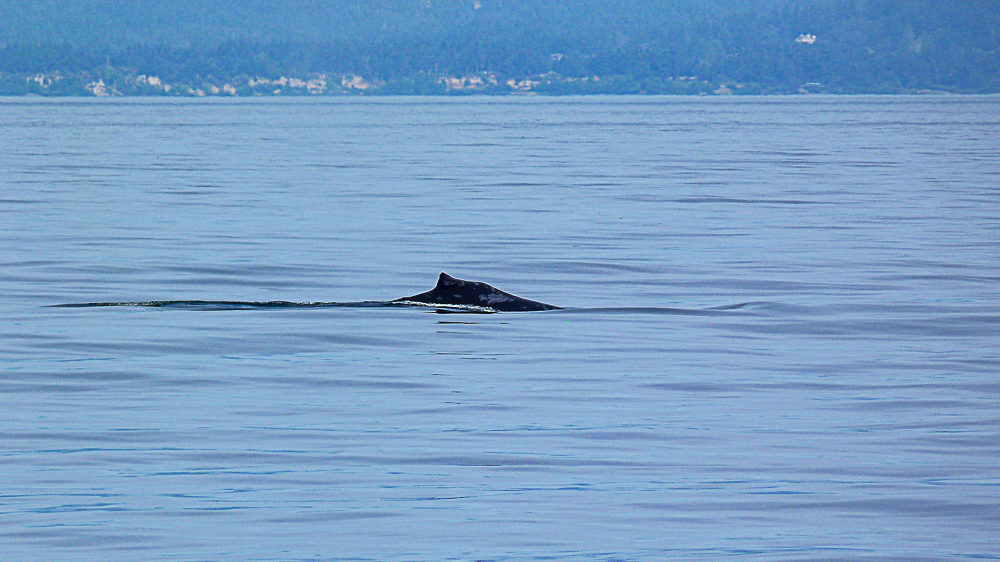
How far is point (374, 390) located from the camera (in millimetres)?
14406

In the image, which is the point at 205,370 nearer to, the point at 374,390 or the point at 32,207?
the point at 374,390

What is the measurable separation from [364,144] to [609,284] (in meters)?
63.3

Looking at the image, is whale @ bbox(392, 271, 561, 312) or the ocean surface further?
whale @ bbox(392, 271, 561, 312)

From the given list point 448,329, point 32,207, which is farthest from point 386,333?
point 32,207

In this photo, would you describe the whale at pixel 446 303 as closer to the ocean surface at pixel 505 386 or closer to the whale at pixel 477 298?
the whale at pixel 477 298

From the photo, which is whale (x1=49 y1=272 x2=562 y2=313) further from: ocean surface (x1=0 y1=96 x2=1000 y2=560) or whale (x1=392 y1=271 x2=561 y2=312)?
ocean surface (x1=0 y1=96 x2=1000 y2=560)

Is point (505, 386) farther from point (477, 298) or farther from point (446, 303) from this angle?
point (446, 303)

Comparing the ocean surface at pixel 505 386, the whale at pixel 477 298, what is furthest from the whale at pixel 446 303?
the ocean surface at pixel 505 386

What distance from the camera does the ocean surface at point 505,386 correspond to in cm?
953

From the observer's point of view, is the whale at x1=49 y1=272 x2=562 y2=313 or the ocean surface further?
the whale at x1=49 y1=272 x2=562 y2=313

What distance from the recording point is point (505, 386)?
14570mm

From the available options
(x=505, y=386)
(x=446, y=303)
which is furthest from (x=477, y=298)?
(x=505, y=386)

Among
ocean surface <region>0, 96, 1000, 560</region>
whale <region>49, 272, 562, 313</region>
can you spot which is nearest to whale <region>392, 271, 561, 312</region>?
whale <region>49, 272, 562, 313</region>

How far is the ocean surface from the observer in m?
9.53
